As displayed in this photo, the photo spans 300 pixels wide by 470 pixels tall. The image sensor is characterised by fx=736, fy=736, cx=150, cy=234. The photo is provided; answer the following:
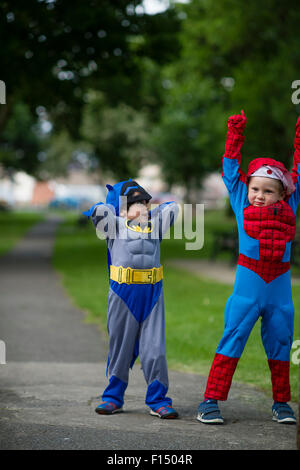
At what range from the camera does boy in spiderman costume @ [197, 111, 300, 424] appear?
483 centimetres

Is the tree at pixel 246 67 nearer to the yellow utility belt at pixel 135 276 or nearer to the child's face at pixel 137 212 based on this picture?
the child's face at pixel 137 212

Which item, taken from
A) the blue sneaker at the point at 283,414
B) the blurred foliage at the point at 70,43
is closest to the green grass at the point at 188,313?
the blue sneaker at the point at 283,414

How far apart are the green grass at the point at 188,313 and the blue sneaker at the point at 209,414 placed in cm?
119

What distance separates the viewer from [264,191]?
4.91 m

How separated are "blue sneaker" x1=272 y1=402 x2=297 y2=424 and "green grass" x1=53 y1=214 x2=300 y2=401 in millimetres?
851

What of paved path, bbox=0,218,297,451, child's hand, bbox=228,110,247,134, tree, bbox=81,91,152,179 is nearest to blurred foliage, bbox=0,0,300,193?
paved path, bbox=0,218,297,451

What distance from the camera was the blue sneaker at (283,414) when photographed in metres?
4.89

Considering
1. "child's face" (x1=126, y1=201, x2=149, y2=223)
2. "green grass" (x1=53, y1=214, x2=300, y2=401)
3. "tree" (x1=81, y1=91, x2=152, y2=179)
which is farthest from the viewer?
"tree" (x1=81, y1=91, x2=152, y2=179)

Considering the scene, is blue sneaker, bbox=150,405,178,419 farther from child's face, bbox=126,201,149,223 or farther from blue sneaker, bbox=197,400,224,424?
child's face, bbox=126,201,149,223

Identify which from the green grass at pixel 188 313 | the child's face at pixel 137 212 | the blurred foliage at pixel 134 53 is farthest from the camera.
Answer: the blurred foliage at pixel 134 53

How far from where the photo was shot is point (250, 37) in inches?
947

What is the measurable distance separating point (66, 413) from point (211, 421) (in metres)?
0.99

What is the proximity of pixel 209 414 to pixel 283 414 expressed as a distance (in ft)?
1.69

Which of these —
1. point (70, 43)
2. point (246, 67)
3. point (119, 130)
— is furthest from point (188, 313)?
point (119, 130)
